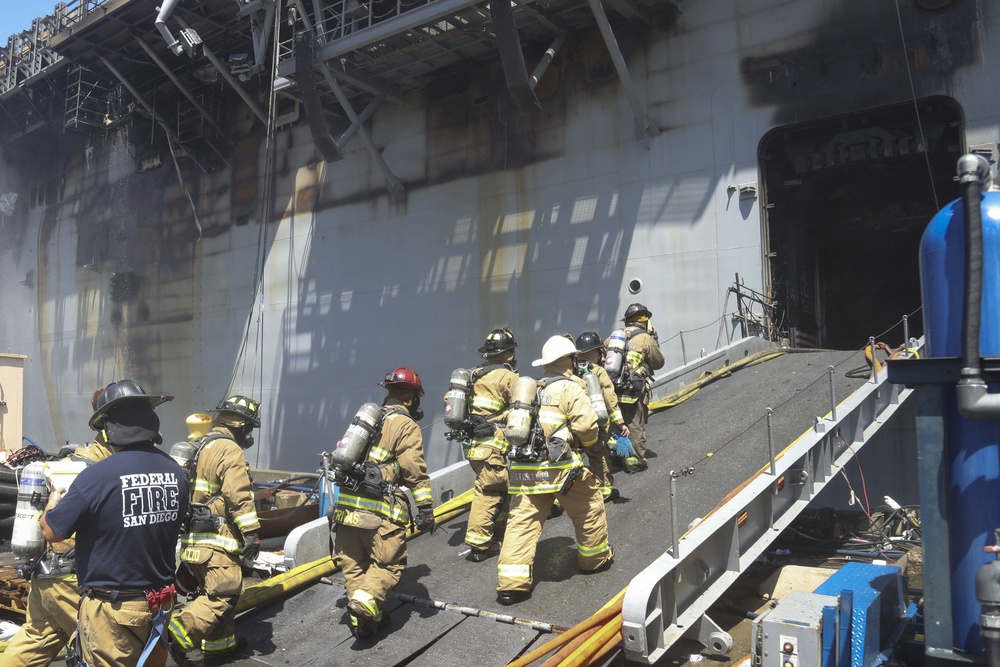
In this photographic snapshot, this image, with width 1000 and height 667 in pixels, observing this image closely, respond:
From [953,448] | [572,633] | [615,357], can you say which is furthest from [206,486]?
[953,448]

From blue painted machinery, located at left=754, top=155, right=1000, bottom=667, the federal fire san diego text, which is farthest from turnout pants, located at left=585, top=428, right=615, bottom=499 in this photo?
the federal fire san diego text

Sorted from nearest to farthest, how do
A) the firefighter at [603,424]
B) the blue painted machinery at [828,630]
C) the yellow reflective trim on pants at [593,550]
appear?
1. the blue painted machinery at [828,630]
2. the yellow reflective trim on pants at [593,550]
3. the firefighter at [603,424]

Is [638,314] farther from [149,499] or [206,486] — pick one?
[149,499]

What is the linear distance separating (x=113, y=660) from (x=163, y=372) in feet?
66.6

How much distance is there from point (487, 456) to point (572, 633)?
1.97 meters

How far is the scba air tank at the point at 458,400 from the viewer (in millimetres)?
6113

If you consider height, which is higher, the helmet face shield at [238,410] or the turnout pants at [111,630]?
the helmet face shield at [238,410]

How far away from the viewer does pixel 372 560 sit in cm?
491

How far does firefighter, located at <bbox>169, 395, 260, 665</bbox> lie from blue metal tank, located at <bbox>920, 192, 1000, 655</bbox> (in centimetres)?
411

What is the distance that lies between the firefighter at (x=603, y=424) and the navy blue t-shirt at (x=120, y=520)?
3.37m

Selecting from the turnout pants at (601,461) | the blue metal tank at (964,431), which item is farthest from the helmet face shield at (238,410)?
the blue metal tank at (964,431)

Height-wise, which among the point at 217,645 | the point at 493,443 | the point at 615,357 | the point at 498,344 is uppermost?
the point at 498,344

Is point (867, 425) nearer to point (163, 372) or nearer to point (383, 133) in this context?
point (383, 133)

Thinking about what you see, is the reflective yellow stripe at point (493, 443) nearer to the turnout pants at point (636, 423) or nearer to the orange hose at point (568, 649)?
the orange hose at point (568, 649)
